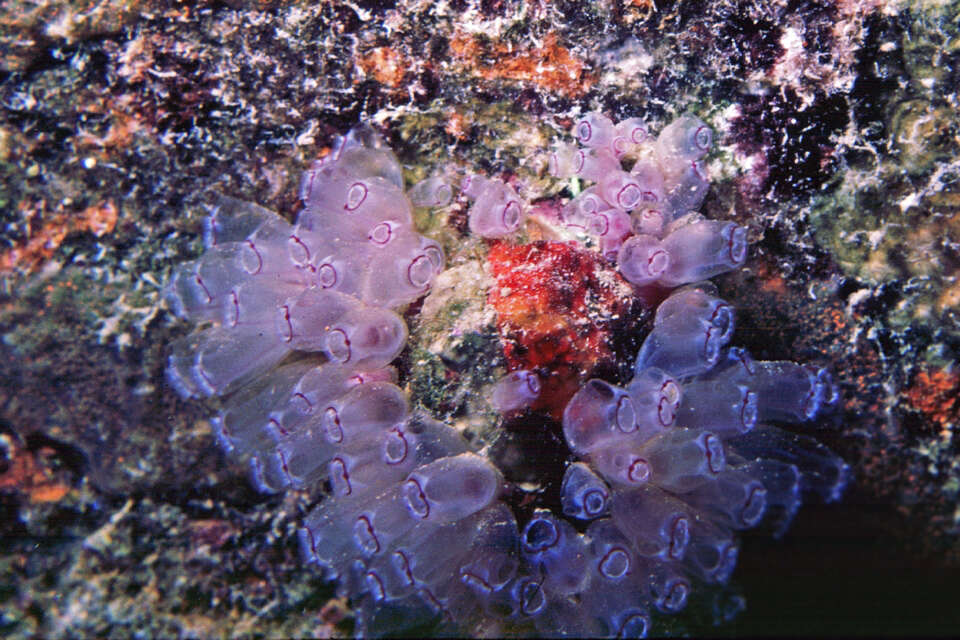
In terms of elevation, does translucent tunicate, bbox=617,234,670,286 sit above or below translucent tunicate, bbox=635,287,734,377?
above

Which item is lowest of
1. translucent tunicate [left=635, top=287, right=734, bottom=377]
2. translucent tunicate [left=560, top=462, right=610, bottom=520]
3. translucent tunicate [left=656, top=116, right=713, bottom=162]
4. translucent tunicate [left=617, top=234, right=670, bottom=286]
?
translucent tunicate [left=560, top=462, right=610, bottom=520]

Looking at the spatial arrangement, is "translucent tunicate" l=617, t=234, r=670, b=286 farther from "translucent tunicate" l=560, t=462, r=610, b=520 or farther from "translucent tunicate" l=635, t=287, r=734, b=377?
"translucent tunicate" l=560, t=462, r=610, b=520

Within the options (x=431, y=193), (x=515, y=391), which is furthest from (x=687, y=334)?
(x=431, y=193)

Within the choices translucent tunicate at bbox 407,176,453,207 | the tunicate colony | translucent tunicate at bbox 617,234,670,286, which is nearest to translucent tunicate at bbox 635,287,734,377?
the tunicate colony

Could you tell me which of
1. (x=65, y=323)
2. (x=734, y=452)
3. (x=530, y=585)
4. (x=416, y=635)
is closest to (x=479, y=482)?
(x=530, y=585)

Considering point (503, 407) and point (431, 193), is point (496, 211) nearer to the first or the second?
point (431, 193)

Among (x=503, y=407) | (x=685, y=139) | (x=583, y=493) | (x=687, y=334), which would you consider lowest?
(x=583, y=493)

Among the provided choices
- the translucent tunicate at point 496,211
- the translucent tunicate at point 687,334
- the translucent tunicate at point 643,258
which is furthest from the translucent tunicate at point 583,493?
the translucent tunicate at point 496,211

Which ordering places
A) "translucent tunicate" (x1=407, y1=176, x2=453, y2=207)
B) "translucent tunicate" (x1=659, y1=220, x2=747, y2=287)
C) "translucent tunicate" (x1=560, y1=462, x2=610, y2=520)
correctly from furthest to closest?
"translucent tunicate" (x1=407, y1=176, x2=453, y2=207) → "translucent tunicate" (x1=659, y1=220, x2=747, y2=287) → "translucent tunicate" (x1=560, y1=462, x2=610, y2=520)

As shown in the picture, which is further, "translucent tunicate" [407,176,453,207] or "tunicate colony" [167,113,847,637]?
"translucent tunicate" [407,176,453,207]

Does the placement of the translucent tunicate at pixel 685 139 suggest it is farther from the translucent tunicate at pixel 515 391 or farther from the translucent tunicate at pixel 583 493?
the translucent tunicate at pixel 583 493
